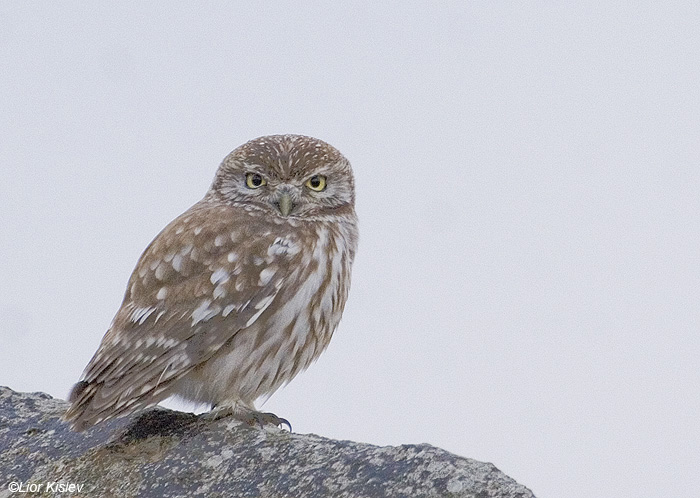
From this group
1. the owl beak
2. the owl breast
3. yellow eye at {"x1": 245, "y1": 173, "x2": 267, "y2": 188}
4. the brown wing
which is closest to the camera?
the brown wing

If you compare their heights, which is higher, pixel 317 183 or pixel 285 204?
pixel 317 183

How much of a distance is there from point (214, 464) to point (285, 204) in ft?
5.48

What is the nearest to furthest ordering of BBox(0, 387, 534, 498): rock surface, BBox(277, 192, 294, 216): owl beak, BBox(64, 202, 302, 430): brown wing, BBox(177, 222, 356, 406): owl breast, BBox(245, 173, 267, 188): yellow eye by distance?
1. BBox(0, 387, 534, 498): rock surface
2. BBox(64, 202, 302, 430): brown wing
3. BBox(177, 222, 356, 406): owl breast
4. BBox(277, 192, 294, 216): owl beak
5. BBox(245, 173, 267, 188): yellow eye

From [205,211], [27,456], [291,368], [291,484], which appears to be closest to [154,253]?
[205,211]

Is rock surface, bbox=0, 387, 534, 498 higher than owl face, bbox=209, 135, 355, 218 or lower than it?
lower

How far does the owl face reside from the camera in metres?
4.29

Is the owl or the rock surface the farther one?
the owl

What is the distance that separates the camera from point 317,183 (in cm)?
448

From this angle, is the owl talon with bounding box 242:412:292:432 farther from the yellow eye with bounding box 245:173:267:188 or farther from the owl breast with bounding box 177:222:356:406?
the yellow eye with bounding box 245:173:267:188

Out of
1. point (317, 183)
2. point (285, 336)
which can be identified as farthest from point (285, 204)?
point (285, 336)

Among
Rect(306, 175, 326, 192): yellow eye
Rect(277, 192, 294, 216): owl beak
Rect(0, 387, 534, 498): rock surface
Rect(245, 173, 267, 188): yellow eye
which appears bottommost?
Rect(0, 387, 534, 498): rock surface

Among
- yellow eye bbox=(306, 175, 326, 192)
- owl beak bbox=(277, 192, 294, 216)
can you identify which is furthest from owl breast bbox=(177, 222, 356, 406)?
yellow eye bbox=(306, 175, 326, 192)

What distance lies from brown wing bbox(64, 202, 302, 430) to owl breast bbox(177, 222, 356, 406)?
2.6 inches

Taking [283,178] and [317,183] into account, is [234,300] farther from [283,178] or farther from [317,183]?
[317,183]
